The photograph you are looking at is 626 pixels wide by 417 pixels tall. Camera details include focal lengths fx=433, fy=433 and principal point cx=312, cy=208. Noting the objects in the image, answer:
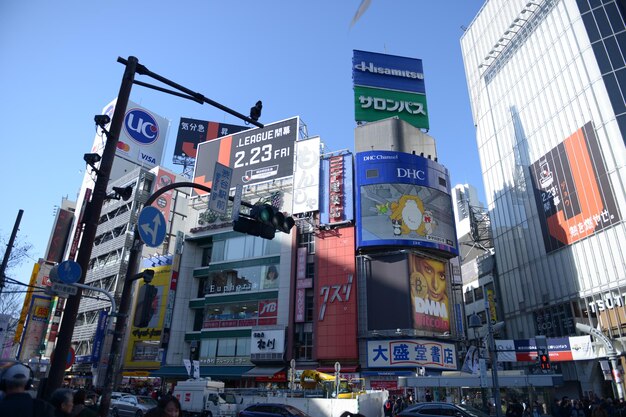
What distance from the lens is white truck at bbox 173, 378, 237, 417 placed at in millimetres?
24672

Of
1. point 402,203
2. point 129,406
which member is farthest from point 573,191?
point 129,406

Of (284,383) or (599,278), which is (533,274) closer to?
(599,278)

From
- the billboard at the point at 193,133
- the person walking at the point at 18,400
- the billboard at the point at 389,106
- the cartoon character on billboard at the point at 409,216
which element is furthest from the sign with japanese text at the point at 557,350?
the billboard at the point at 193,133

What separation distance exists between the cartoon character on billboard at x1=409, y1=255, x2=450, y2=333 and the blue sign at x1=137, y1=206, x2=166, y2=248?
30456 millimetres

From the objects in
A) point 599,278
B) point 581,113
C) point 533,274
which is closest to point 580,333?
point 599,278

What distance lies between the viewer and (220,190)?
10234mm

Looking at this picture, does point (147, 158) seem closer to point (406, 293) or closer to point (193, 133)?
point (193, 133)

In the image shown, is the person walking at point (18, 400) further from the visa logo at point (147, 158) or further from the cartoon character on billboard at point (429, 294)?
the visa logo at point (147, 158)

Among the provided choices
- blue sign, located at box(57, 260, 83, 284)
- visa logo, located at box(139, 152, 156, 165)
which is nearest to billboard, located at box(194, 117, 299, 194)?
visa logo, located at box(139, 152, 156, 165)

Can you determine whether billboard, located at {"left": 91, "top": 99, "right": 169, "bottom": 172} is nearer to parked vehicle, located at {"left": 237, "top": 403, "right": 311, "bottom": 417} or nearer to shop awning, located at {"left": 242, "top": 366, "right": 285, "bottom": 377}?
shop awning, located at {"left": 242, "top": 366, "right": 285, "bottom": 377}

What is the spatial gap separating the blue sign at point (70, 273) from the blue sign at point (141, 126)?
62.2 metres

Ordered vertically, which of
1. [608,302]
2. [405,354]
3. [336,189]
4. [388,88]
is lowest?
[405,354]

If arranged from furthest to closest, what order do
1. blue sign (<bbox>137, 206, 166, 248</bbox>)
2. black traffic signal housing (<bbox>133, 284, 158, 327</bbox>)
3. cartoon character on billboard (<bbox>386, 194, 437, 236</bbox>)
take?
cartoon character on billboard (<bbox>386, 194, 437, 236</bbox>) → blue sign (<bbox>137, 206, 166, 248</bbox>) → black traffic signal housing (<bbox>133, 284, 158, 327</bbox>)

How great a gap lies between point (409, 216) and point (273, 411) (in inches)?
953
